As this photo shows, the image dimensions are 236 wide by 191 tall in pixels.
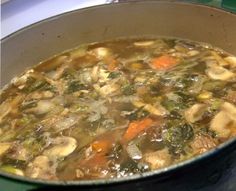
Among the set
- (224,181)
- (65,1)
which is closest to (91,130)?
(224,181)

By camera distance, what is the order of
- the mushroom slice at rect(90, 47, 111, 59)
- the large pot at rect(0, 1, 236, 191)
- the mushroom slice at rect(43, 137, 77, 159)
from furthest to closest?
the mushroom slice at rect(90, 47, 111, 59) < the large pot at rect(0, 1, 236, 191) < the mushroom slice at rect(43, 137, 77, 159)

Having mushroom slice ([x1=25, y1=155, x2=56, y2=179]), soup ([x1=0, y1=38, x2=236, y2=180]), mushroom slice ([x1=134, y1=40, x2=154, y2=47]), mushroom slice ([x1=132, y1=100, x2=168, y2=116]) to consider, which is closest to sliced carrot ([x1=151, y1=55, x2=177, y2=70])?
soup ([x1=0, y1=38, x2=236, y2=180])

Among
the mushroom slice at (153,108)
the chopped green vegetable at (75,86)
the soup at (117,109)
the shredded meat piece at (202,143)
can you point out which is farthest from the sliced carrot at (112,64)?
the shredded meat piece at (202,143)

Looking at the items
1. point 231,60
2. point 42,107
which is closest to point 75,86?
point 42,107

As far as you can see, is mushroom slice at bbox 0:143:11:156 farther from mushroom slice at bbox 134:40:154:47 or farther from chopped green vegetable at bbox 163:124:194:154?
mushroom slice at bbox 134:40:154:47

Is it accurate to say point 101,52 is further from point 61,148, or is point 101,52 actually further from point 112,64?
point 61,148

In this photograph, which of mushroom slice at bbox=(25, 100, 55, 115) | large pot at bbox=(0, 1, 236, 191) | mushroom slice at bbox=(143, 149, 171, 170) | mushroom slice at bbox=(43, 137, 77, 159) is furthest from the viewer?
large pot at bbox=(0, 1, 236, 191)

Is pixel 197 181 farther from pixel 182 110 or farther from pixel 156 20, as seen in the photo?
pixel 156 20

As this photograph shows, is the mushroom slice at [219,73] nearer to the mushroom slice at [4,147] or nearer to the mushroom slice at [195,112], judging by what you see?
the mushroom slice at [195,112]
